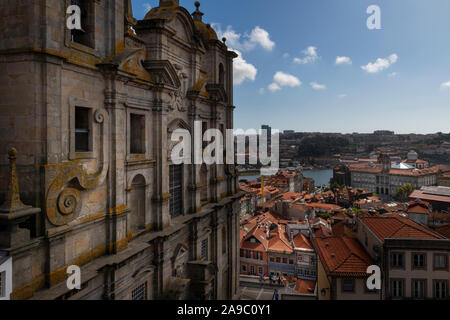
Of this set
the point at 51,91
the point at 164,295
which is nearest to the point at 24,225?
the point at 51,91

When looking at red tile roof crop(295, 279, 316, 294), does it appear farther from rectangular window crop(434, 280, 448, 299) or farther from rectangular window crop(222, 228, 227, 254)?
rectangular window crop(222, 228, 227, 254)

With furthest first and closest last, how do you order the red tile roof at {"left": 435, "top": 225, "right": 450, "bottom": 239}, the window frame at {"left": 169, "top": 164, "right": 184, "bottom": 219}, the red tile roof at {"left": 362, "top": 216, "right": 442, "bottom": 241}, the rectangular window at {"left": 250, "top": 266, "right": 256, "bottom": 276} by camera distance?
the rectangular window at {"left": 250, "top": 266, "right": 256, "bottom": 276} < the red tile roof at {"left": 435, "top": 225, "right": 450, "bottom": 239} < the red tile roof at {"left": 362, "top": 216, "right": 442, "bottom": 241} < the window frame at {"left": 169, "top": 164, "right": 184, "bottom": 219}

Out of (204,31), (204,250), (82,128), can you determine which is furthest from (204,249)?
(204,31)

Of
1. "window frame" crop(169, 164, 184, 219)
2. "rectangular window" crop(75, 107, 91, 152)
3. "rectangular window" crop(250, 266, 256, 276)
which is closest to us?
"rectangular window" crop(75, 107, 91, 152)

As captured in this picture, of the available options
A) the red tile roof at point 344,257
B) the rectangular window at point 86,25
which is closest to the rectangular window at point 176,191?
the rectangular window at point 86,25

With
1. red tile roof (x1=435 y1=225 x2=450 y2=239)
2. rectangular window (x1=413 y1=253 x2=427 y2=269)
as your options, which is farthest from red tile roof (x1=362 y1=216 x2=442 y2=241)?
red tile roof (x1=435 y1=225 x2=450 y2=239)

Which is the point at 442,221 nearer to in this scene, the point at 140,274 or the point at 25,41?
the point at 140,274

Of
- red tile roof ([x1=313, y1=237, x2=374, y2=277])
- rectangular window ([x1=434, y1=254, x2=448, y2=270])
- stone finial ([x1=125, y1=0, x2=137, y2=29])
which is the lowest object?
red tile roof ([x1=313, y1=237, x2=374, y2=277])

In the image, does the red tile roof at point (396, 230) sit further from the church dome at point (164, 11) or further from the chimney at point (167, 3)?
the chimney at point (167, 3)
